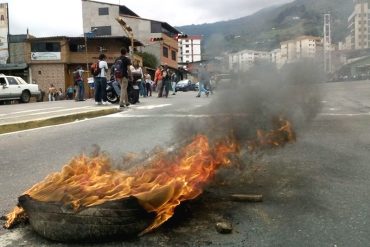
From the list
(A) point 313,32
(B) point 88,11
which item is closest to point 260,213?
(A) point 313,32

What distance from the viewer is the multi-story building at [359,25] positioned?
470 cm

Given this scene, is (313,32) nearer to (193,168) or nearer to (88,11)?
(193,168)

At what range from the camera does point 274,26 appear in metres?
4.57

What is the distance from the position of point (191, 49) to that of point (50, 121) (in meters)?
6.99

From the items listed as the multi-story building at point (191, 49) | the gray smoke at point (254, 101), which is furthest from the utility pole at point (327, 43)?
the multi-story building at point (191, 49)

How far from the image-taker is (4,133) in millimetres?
9984

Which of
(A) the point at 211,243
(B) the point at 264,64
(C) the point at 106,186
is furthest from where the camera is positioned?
(B) the point at 264,64

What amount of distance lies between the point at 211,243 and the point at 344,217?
4.19 feet

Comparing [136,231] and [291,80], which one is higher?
[291,80]

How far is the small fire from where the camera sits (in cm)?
335

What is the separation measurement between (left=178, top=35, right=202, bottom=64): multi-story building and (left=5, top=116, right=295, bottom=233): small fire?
1206 millimetres

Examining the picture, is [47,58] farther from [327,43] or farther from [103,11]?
[327,43]


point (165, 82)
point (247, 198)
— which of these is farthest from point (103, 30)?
point (247, 198)

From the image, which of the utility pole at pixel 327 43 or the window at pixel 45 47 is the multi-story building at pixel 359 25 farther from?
the window at pixel 45 47
